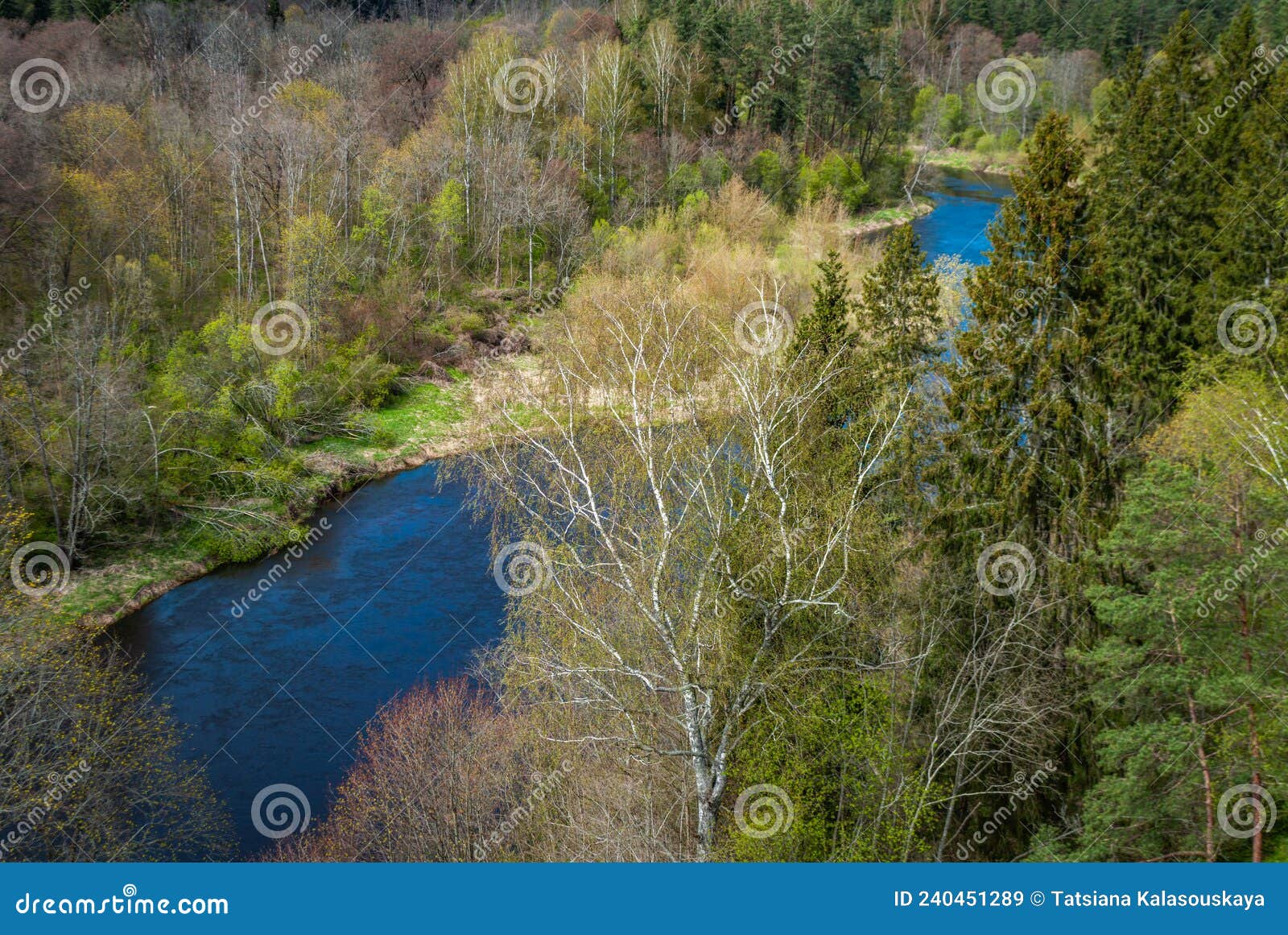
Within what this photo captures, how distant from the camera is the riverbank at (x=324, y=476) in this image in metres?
30.6

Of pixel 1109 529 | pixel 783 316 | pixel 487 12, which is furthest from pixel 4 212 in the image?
pixel 487 12

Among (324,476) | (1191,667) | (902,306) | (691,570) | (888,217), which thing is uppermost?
(902,306)

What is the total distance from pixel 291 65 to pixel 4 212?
28218 millimetres

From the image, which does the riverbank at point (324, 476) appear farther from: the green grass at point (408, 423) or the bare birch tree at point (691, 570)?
the bare birch tree at point (691, 570)

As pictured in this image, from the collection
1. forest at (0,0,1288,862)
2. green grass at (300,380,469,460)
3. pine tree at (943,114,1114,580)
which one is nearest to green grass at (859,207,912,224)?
forest at (0,0,1288,862)

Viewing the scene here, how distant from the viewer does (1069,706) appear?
20156 mm

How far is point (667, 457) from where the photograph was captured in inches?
1017

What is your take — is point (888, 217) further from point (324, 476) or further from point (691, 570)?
point (691, 570)

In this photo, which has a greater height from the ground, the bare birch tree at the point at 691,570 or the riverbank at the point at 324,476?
the bare birch tree at the point at 691,570

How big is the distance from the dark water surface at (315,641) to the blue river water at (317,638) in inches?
1.6

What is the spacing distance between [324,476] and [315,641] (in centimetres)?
1154

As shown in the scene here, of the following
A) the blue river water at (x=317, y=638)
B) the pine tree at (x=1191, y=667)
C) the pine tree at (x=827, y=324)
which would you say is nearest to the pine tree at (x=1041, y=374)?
the pine tree at (x=1191, y=667)

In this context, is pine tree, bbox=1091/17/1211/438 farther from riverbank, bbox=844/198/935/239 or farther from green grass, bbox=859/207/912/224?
green grass, bbox=859/207/912/224

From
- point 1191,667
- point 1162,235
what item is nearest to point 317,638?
point 1191,667
